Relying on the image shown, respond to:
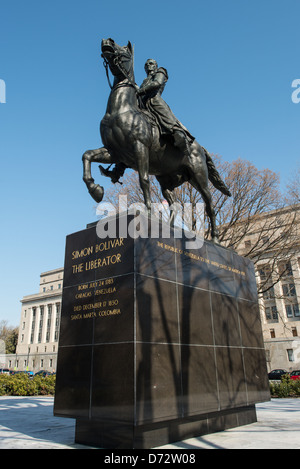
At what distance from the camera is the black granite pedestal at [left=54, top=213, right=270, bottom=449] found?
17.6 feet

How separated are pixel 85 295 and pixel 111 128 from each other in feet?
11.1

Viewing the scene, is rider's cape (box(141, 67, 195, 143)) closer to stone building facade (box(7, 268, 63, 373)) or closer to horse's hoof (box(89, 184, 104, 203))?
horse's hoof (box(89, 184, 104, 203))

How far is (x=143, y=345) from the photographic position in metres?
5.45

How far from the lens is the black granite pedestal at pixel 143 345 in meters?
5.36

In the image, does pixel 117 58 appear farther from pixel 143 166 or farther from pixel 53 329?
pixel 53 329

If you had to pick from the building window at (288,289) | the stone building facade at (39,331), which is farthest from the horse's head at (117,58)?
the stone building facade at (39,331)

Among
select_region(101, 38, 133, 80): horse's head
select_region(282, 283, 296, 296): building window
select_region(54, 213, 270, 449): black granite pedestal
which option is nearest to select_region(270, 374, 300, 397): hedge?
Result: select_region(282, 283, 296, 296): building window

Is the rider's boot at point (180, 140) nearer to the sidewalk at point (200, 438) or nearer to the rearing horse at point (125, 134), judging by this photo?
the rearing horse at point (125, 134)

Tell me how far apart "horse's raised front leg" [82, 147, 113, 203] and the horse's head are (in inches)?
66.0

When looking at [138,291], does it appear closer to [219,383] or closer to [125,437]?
[125,437]

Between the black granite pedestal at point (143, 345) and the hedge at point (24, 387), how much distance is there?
1446 centimetres

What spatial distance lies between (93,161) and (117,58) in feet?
7.45

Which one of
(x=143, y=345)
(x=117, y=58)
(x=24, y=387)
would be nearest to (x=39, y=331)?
(x=24, y=387)

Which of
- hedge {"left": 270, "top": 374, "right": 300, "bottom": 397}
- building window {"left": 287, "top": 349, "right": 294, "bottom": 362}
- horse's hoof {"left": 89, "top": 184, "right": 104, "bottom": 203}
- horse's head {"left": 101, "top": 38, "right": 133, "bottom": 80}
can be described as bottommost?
hedge {"left": 270, "top": 374, "right": 300, "bottom": 397}
